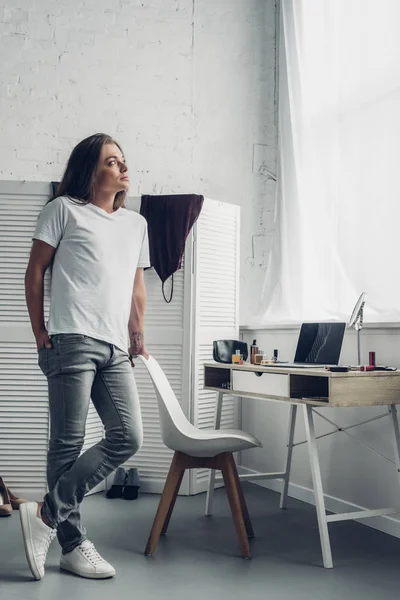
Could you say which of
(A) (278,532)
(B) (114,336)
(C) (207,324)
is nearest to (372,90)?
(C) (207,324)

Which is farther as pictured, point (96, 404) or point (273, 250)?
point (273, 250)

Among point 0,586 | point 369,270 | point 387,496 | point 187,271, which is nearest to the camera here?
point 0,586

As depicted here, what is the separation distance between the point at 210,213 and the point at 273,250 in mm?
596

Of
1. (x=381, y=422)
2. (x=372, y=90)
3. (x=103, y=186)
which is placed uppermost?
(x=372, y=90)

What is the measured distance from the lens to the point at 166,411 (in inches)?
111

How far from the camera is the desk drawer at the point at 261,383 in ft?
9.00

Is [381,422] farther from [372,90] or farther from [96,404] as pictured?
[372,90]

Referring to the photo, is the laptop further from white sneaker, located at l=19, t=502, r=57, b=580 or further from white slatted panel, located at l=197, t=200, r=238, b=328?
white sneaker, located at l=19, t=502, r=57, b=580

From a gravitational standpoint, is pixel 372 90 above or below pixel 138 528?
above

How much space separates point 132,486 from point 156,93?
250 centimetres

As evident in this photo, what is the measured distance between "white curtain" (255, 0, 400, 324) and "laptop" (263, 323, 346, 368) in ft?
0.87

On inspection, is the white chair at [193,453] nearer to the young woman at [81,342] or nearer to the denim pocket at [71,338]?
the young woman at [81,342]

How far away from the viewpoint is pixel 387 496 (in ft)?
9.95

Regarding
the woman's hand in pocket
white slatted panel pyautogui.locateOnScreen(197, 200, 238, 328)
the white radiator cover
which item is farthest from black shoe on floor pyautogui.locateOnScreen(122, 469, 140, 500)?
the woman's hand in pocket
